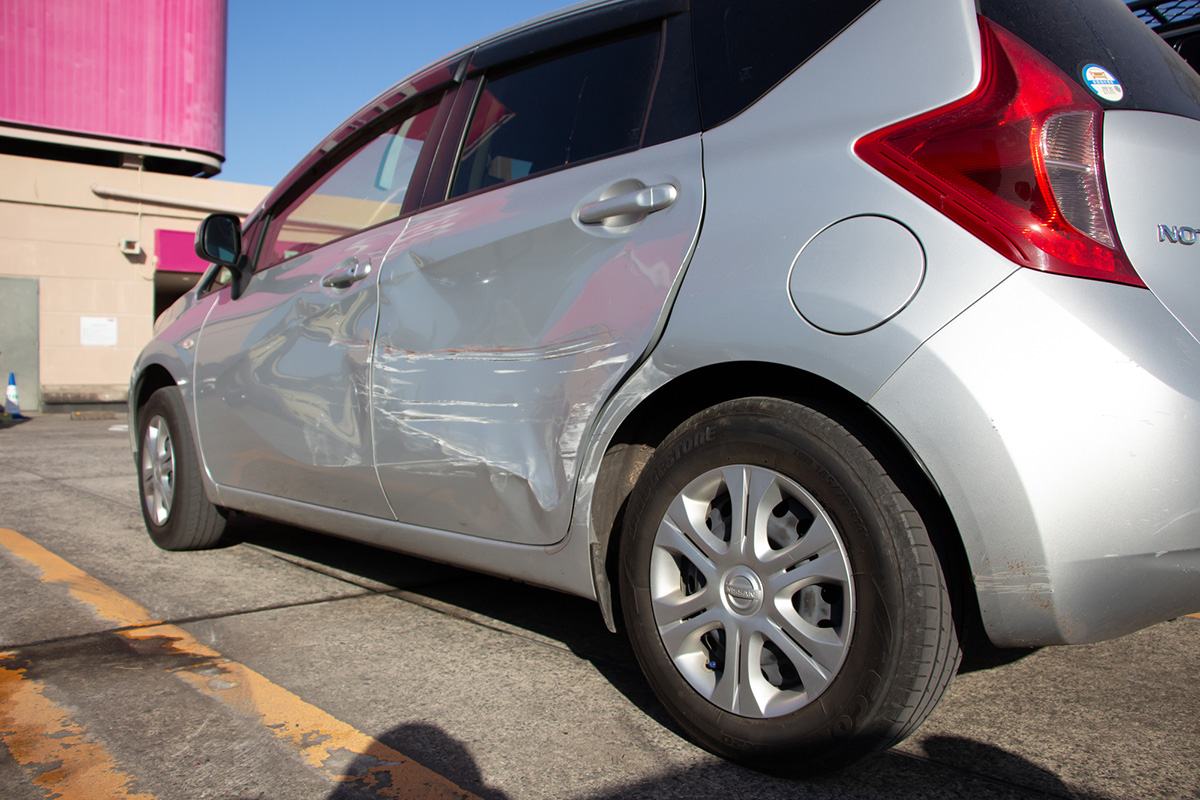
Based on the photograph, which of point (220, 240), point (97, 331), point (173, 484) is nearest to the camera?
point (220, 240)

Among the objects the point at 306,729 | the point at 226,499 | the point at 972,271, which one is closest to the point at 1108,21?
the point at 972,271

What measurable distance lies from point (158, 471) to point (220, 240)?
1192mm

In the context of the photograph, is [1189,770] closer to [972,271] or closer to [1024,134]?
[972,271]

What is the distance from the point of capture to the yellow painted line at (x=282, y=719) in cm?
178

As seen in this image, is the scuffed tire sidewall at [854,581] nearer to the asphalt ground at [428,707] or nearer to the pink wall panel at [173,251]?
the asphalt ground at [428,707]

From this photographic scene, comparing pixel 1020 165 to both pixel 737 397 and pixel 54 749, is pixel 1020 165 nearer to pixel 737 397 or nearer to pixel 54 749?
pixel 737 397

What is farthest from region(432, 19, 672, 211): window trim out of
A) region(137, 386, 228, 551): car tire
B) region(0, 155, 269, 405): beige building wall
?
region(0, 155, 269, 405): beige building wall

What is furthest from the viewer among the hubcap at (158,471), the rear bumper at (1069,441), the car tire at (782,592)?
the hubcap at (158,471)

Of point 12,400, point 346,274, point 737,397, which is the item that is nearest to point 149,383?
point 346,274

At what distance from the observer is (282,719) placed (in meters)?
2.10

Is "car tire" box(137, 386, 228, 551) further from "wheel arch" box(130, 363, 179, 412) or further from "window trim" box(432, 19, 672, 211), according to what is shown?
"window trim" box(432, 19, 672, 211)

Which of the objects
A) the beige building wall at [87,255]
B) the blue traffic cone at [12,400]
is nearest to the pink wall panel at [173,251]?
the beige building wall at [87,255]

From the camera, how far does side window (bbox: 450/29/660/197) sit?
2.21m

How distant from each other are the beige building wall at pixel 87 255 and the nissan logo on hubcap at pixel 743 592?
58.5ft
